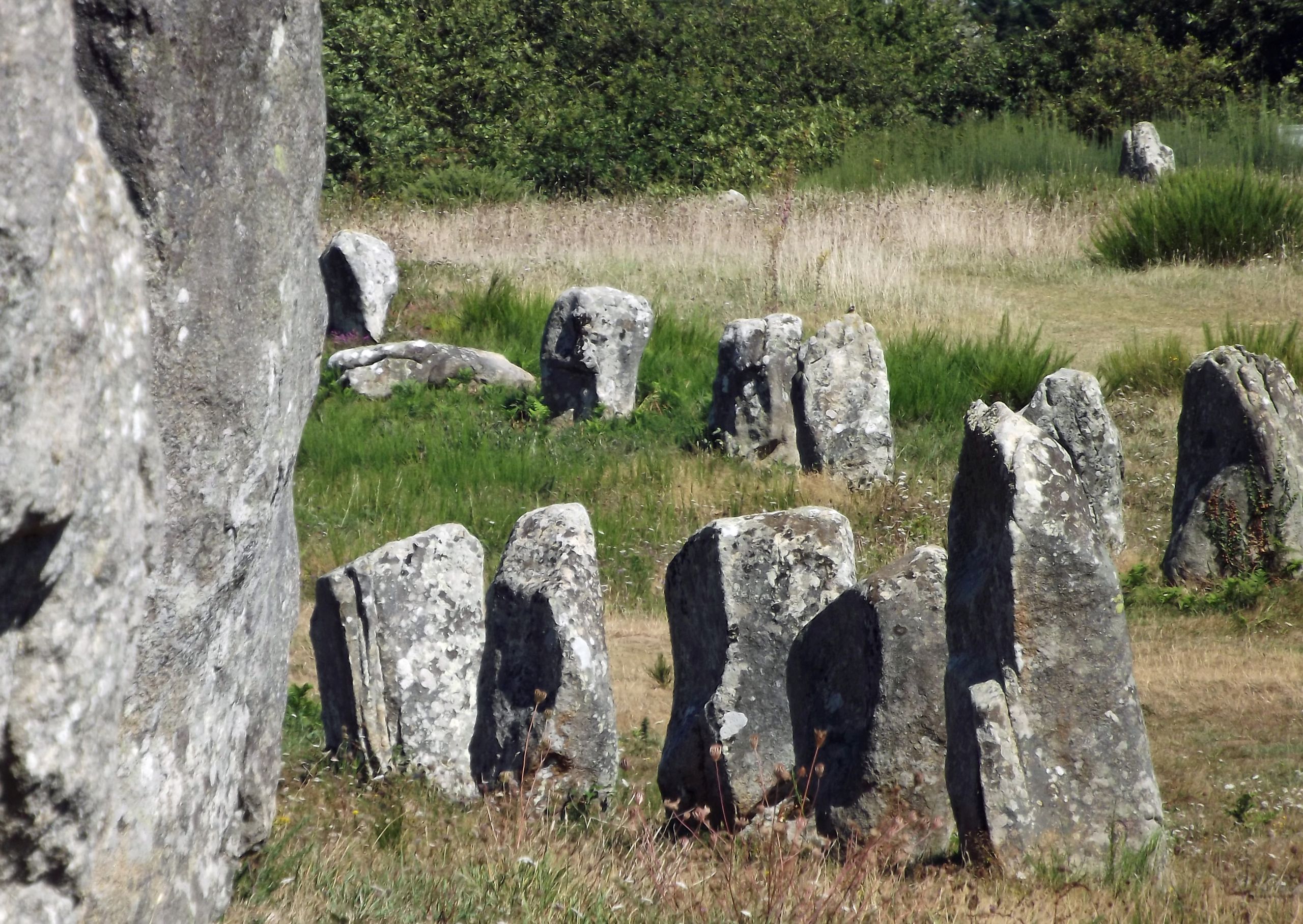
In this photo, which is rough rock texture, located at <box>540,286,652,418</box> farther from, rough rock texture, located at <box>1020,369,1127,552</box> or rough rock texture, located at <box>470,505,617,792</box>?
rough rock texture, located at <box>470,505,617,792</box>

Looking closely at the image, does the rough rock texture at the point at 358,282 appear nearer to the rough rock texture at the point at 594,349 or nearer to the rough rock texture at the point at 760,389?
the rough rock texture at the point at 594,349

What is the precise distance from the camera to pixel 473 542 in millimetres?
5914

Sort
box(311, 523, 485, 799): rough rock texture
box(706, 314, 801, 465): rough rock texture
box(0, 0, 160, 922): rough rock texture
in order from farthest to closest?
box(706, 314, 801, 465): rough rock texture < box(311, 523, 485, 799): rough rock texture < box(0, 0, 160, 922): rough rock texture

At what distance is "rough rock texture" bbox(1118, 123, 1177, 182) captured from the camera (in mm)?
22641

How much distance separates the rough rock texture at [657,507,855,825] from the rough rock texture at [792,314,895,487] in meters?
5.57

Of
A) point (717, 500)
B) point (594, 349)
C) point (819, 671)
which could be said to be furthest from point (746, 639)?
point (594, 349)

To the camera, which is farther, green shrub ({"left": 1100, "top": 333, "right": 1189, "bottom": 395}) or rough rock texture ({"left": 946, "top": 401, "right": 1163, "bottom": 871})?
green shrub ({"left": 1100, "top": 333, "right": 1189, "bottom": 395})

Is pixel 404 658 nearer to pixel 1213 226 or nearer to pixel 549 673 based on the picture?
pixel 549 673

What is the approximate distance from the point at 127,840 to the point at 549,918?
94 cm

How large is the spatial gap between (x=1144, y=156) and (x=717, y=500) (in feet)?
50.6

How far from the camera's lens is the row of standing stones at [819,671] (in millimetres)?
3910

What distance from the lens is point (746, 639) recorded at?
17.0 ft

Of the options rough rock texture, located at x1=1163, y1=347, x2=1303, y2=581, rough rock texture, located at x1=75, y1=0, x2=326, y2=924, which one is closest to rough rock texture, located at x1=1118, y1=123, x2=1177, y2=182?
rough rock texture, located at x1=1163, y1=347, x2=1303, y2=581

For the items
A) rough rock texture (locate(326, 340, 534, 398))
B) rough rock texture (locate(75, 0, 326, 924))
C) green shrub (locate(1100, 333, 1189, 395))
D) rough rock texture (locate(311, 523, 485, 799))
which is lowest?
rough rock texture (locate(326, 340, 534, 398))
